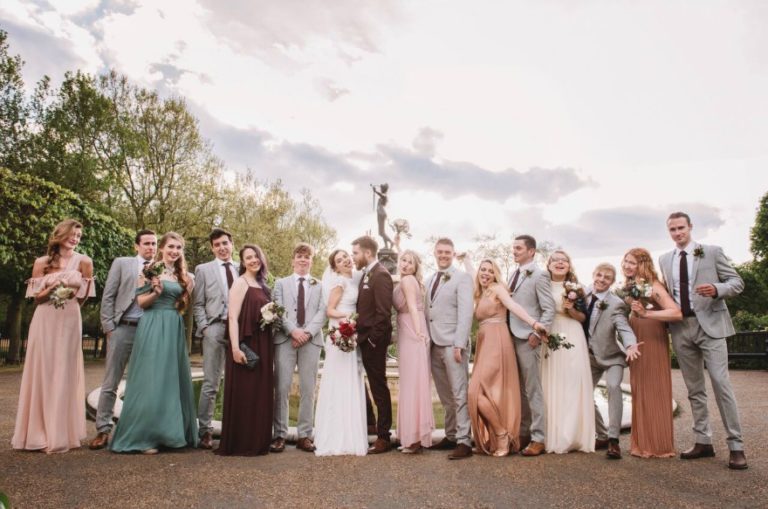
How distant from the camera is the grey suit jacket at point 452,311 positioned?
6590 mm

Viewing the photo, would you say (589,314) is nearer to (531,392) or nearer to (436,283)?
(531,392)

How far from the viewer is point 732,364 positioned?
2070 centimetres

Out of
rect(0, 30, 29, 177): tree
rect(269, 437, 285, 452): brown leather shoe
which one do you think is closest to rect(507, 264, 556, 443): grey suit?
rect(269, 437, 285, 452): brown leather shoe

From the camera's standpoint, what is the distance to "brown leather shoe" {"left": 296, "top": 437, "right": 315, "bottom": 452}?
6.51 m

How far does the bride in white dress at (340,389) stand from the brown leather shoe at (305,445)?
0.46 feet

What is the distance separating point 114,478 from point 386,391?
2.95 metres

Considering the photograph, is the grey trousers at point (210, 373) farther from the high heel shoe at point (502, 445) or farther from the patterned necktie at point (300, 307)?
the high heel shoe at point (502, 445)

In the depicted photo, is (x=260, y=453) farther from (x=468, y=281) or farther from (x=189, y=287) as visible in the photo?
(x=468, y=281)

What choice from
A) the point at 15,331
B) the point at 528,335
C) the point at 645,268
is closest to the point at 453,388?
the point at 528,335

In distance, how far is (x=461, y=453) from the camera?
6.12 meters

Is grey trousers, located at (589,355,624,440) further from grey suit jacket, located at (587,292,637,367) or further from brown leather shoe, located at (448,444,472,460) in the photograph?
brown leather shoe, located at (448,444,472,460)

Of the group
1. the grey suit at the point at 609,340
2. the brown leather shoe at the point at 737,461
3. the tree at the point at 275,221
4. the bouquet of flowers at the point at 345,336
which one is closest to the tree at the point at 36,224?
the tree at the point at 275,221

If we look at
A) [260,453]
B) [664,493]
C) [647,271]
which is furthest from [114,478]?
[647,271]

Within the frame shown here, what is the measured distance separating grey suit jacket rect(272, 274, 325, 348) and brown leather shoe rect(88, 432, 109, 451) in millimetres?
2339
